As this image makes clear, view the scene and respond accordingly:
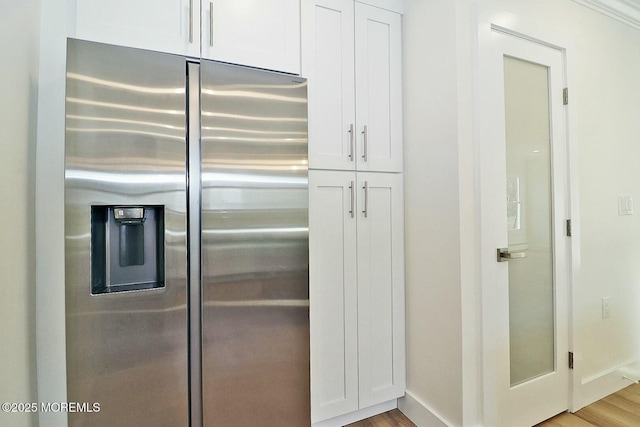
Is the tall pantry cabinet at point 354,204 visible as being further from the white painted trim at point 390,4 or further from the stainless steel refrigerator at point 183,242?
the stainless steel refrigerator at point 183,242

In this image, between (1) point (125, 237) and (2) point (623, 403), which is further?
(2) point (623, 403)

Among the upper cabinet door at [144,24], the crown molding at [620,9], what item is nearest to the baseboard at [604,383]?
the crown molding at [620,9]

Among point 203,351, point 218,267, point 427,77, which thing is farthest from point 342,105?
point 203,351

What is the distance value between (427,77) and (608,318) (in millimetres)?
2037

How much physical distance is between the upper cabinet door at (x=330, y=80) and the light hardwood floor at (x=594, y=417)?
149cm

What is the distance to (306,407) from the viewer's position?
1.22 m

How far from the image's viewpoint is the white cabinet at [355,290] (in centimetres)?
153

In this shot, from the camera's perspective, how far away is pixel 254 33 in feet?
4.39

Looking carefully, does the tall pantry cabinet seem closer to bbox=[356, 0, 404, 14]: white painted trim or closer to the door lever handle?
bbox=[356, 0, 404, 14]: white painted trim

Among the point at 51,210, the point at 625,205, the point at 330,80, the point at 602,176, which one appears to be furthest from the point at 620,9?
the point at 51,210

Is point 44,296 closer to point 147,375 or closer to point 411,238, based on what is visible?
point 147,375

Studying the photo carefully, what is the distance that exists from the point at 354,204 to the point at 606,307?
6.21 ft

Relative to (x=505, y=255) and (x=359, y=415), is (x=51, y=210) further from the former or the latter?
(x=505, y=255)

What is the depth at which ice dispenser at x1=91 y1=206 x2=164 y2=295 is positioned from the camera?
0.98 m
